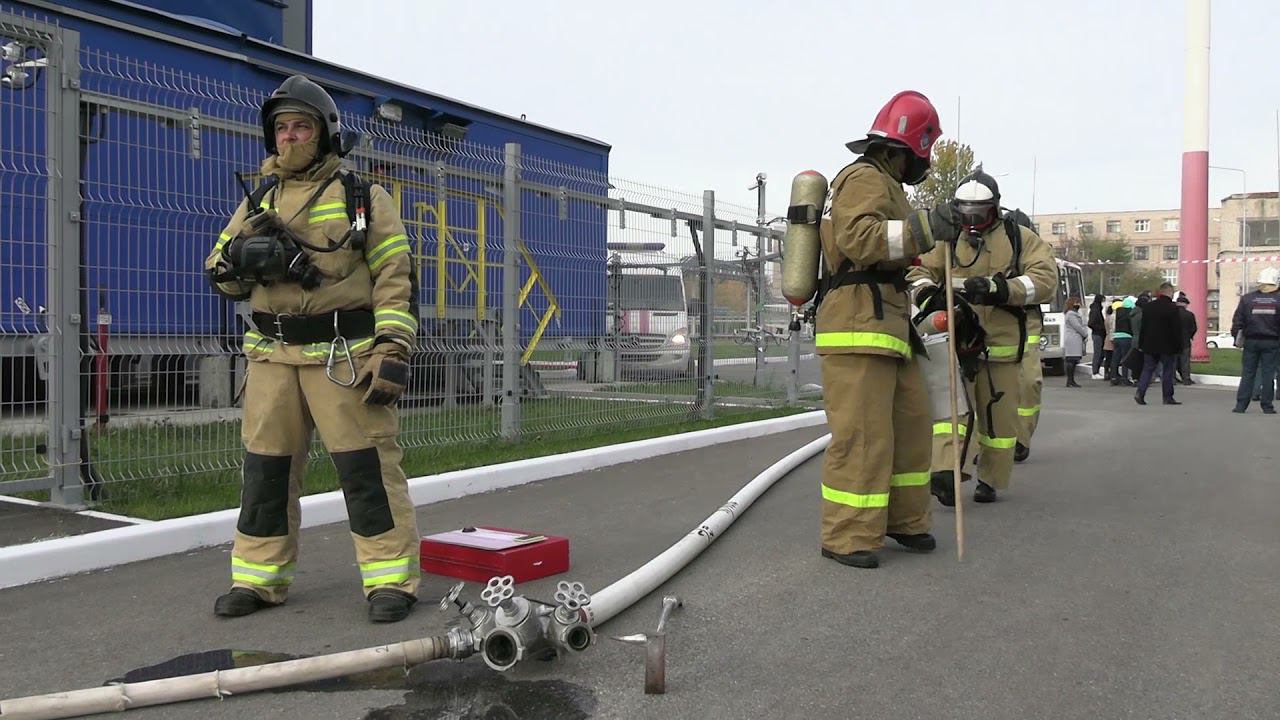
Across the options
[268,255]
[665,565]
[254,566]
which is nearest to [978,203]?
[665,565]

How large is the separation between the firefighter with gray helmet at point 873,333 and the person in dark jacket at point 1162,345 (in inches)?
459

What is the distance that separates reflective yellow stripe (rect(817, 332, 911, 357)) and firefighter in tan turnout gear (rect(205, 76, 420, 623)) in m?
1.93

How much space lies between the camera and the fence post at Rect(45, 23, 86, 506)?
559 centimetres

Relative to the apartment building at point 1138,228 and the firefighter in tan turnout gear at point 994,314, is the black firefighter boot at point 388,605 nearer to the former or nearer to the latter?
the firefighter in tan turnout gear at point 994,314

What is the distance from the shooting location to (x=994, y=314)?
265 inches

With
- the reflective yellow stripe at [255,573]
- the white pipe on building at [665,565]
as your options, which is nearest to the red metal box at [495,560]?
the white pipe on building at [665,565]

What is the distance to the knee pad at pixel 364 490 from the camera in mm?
4125

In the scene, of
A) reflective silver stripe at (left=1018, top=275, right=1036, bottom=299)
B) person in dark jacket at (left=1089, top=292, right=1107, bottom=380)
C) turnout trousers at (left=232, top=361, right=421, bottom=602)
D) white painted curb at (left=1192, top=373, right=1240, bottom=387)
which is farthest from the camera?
person in dark jacket at (left=1089, top=292, right=1107, bottom=380)

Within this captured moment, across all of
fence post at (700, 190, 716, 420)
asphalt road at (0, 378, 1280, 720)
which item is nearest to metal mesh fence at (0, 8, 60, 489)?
asphalt road at (0, 378, 1280, 720)

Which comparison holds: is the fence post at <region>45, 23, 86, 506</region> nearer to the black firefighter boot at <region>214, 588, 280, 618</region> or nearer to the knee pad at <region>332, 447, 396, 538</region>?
the black firefighter boot at <region>214, 588, 280, 618</region>

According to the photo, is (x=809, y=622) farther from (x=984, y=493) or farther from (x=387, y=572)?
(x=984, y=493)

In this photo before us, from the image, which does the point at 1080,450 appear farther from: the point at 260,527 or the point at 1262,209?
the point at 1262,209

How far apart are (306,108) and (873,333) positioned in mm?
2610

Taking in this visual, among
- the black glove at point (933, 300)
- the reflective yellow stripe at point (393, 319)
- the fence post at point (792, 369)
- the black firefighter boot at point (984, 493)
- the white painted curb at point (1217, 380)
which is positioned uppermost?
the black glove at point (933, 300)
